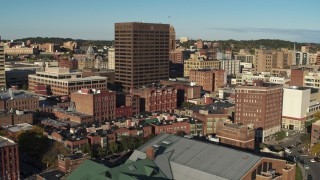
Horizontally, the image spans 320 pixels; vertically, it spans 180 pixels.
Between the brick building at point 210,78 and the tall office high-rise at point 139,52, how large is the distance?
14438 mm

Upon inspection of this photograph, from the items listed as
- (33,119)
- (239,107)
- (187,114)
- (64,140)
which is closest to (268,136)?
(239,107)

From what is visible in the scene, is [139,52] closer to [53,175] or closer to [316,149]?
[316,149]

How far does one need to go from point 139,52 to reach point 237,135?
263ft

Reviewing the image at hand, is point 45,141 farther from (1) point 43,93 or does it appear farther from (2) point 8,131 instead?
(1) point 43,93

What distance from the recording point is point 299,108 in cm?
11444

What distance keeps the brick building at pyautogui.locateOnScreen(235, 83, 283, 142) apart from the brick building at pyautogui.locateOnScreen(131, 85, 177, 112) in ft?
88.7

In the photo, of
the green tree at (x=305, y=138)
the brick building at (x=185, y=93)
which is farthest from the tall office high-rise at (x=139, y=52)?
the green tree at (x=305, y=138)

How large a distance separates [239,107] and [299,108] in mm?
20477

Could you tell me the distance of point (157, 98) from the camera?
124m

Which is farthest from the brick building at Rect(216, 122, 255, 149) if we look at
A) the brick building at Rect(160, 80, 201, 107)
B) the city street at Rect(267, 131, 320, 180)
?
the brick building at Rect(160, 80, 201, 107)

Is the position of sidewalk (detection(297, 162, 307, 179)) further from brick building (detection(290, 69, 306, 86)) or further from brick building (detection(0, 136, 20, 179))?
brick building (detection(290, 69, 306, 86))

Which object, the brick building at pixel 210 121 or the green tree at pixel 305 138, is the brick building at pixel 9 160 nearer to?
the brick building at pixel 210 121

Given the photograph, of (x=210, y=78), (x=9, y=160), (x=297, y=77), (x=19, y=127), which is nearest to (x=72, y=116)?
(x=19, y=127)

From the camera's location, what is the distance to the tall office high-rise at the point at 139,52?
492 ft
